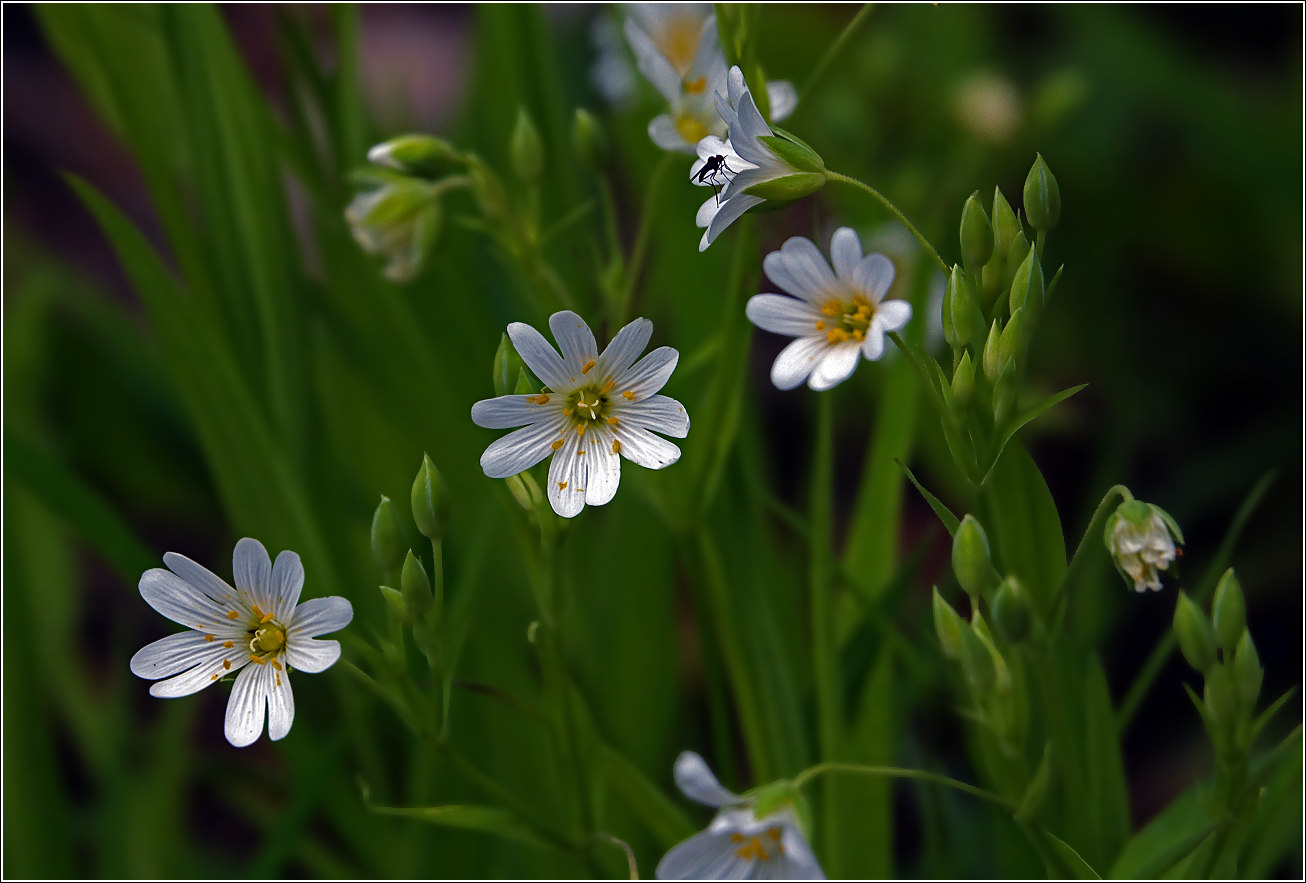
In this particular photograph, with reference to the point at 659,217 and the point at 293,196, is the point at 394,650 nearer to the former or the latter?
the point at 659,217

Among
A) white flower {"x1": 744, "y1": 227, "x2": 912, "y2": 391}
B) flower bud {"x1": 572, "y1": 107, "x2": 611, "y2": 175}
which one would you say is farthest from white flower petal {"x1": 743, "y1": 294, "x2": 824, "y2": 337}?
flower bud {"x1": 572, "y1": 107, "x2": 611, "y2": 175}

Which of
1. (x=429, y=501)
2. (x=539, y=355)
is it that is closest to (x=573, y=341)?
(x=539, y=355)

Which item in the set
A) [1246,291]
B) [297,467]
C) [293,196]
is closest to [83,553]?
[293,196]

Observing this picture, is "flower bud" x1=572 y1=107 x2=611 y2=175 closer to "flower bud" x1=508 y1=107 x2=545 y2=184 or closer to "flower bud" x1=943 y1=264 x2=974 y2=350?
"flower bud" x1=508 y1=107 x2=545 y2=184

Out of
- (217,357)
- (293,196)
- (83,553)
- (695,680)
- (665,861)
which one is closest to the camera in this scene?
(665,861)

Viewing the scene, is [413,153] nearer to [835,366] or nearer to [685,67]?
[685,67]

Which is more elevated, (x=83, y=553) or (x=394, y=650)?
(x=394, y=650)

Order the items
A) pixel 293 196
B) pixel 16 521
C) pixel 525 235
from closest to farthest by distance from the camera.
Answer: pixel 525 235 → pixel 16 521 → pixel 293 196

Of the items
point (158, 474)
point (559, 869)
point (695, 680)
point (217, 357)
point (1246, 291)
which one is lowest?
point (695, 680)
